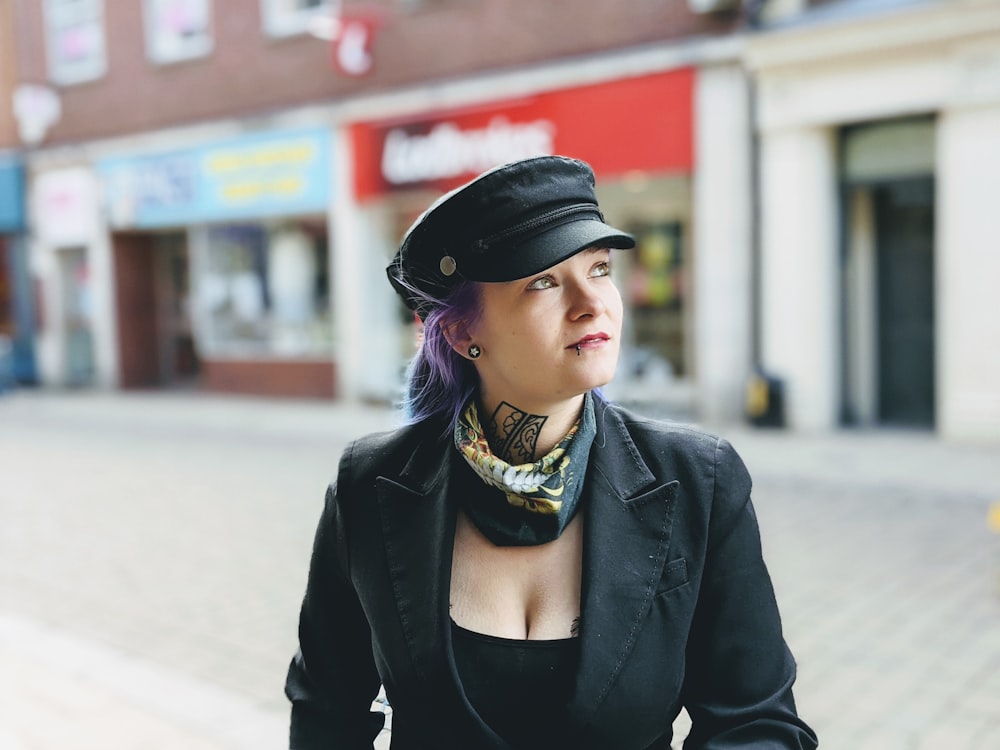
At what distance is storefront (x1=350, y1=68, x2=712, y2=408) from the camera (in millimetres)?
11531

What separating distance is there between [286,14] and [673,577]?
1496 centimetres

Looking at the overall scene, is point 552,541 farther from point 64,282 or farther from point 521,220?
point 64,282

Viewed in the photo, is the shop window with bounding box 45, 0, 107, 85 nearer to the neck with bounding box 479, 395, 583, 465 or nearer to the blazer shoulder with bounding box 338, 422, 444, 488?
the blazer shoulder with bounding box 338, 422, 444, 488

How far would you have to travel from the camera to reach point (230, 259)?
1647cm

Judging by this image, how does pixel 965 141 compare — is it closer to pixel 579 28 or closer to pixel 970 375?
pixel 970 375

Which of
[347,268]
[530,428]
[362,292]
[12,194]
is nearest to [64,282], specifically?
[12,194]

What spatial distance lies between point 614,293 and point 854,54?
9.40 m

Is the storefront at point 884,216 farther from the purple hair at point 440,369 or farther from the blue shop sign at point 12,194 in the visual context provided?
the blue shop sign at point 12,194

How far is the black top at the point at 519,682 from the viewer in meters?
1.64

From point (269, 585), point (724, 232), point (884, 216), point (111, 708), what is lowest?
point (269, 585)

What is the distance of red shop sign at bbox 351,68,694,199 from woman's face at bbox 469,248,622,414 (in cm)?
1012

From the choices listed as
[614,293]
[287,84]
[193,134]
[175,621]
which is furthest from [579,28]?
[614,293]

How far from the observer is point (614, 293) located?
1671mm

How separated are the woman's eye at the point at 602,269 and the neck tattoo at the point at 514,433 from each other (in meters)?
0.26
